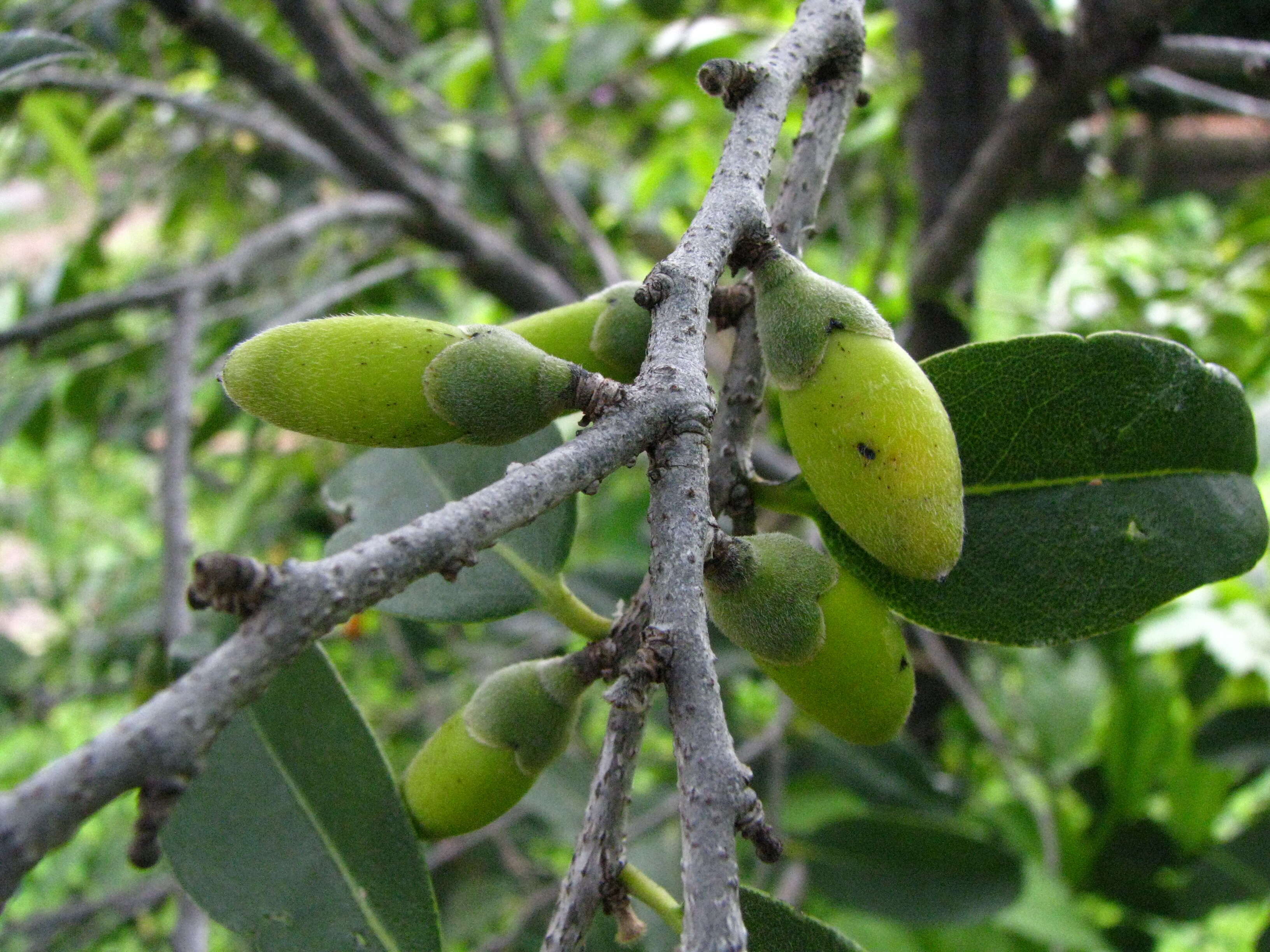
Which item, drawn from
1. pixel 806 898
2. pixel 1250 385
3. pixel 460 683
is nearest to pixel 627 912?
pixel 806 898

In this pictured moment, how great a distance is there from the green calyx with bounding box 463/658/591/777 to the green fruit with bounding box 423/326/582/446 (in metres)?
0.21

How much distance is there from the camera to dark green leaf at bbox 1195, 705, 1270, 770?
72.1 inches

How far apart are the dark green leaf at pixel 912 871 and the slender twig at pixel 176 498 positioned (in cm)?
106

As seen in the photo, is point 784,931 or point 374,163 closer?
point 784,931

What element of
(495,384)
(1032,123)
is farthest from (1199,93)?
(495,384)

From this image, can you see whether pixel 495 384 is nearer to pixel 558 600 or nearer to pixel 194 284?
pixel 558 600

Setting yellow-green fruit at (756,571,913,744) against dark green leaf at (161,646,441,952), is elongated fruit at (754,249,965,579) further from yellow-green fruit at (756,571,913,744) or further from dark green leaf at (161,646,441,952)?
dark green leaf at (161,646,441,952)

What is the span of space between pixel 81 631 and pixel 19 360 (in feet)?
2.48

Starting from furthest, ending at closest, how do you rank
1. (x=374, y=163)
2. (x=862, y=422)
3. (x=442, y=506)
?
(x=374, y=163)
(x=442, y=506)
(x=862, y=422)

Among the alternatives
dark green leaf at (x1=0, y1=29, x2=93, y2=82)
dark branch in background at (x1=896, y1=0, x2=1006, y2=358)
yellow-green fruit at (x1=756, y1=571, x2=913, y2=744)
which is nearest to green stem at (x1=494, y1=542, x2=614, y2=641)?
yellow-green fruit at (x1=756, y1=571, x2=913, y2=744)

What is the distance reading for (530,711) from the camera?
0.77 m

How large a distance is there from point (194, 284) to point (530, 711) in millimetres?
1148

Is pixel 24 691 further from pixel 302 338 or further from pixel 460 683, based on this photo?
pixel 302 338

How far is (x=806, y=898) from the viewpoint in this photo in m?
1.93
